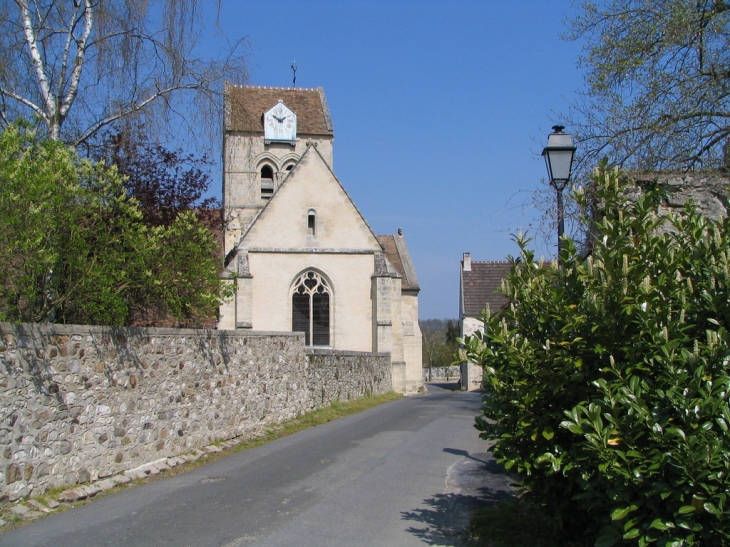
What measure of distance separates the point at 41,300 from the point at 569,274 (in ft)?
22.0

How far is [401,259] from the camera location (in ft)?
131

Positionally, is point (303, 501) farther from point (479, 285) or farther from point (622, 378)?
point (479, 285)

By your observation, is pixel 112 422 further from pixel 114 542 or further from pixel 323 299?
pixel 323 299

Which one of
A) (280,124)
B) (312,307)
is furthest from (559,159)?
(280,124)

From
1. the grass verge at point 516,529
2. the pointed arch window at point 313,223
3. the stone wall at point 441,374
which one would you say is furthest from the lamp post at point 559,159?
the stone wall at point 441,374

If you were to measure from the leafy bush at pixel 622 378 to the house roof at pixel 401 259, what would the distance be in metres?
30.7

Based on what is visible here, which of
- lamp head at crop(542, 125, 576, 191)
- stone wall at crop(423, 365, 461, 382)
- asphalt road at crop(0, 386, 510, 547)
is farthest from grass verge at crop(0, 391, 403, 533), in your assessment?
stone wall at crop(423, 365, 461, 382)

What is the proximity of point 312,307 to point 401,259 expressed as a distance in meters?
10.2

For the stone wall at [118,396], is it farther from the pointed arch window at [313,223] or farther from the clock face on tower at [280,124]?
the clock face on tower at [280,124]

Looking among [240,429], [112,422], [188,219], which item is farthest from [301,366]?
[112,422]

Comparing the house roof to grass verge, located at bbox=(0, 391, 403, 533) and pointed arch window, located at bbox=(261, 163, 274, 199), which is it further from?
grass verge, located at bbox=(0, 391, 403, 533)

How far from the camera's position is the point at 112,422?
9344 mm

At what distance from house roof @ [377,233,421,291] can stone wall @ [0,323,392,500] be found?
22317mm

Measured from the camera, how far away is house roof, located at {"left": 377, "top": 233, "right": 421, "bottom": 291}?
37.6 meters
